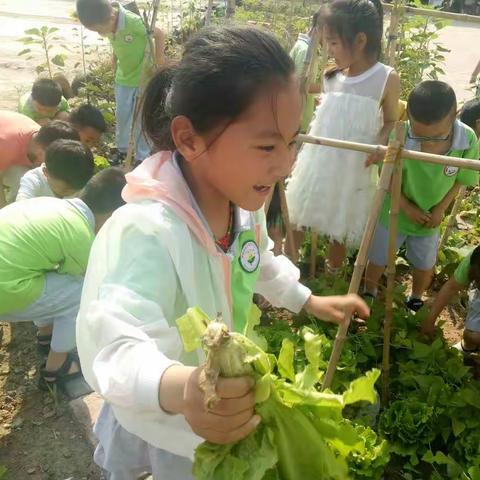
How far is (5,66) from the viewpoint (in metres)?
8.47

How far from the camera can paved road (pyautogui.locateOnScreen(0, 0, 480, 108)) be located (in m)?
7.68

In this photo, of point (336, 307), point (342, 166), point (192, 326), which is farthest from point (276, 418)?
point (342, 166)

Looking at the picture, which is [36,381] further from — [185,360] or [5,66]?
[5,66]

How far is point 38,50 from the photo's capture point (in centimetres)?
956

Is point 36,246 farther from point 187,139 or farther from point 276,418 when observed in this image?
point 276,418

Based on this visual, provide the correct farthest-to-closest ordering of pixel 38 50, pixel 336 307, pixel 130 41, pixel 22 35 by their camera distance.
A: pixel 22 35 → pixel 38 50 → pixel 130 41 → pixel 336 307

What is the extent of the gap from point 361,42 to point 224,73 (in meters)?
2.03

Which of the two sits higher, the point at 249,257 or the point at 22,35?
the point at 249,257

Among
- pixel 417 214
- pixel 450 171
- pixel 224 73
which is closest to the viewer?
pixel 224 73

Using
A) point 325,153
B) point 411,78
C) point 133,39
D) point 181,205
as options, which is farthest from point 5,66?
point 181,205

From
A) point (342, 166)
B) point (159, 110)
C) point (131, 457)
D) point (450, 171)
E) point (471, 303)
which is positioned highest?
point (159, 110)

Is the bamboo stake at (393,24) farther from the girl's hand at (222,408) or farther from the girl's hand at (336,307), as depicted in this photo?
the girl's hand at (222,408)

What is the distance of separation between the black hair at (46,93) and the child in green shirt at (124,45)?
2.05 feet

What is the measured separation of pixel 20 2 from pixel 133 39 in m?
11.8
